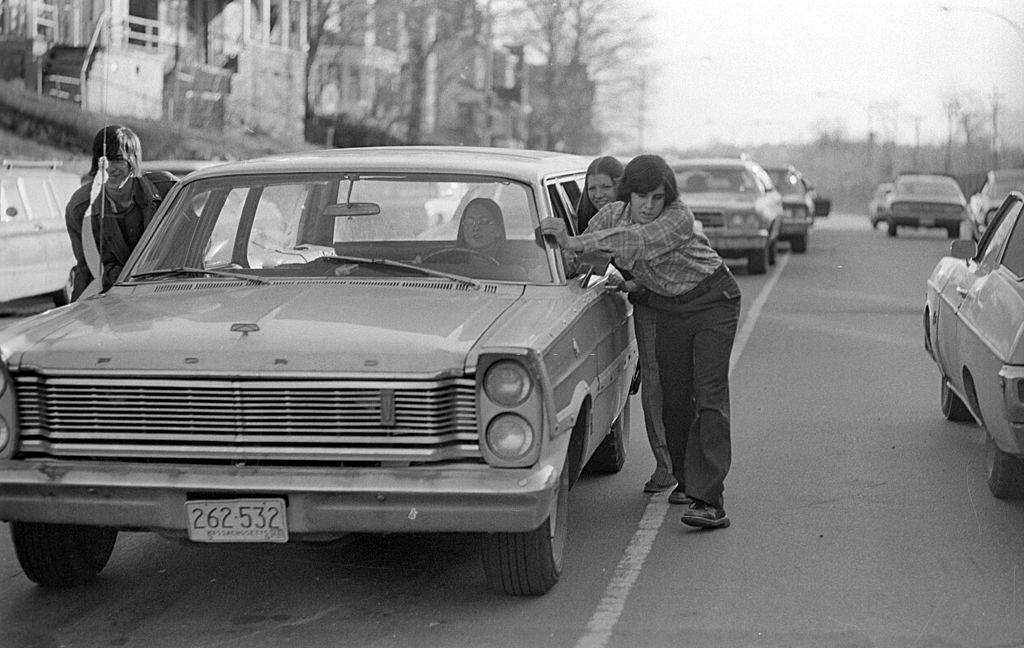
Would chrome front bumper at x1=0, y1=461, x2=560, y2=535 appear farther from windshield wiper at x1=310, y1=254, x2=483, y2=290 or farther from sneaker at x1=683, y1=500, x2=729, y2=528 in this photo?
sneaker at x1=683, y1=500, x2=729, y2=528

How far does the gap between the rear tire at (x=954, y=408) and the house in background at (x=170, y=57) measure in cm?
2760

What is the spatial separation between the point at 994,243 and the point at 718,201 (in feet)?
46.3

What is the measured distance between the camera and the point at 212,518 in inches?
206

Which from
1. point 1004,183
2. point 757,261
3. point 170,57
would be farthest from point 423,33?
point 757,261

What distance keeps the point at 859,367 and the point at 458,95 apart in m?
55.9

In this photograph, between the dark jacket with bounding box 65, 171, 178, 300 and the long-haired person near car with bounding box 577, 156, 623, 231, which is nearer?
the long-haired person near car with bounding box 577, 156, 623, 231

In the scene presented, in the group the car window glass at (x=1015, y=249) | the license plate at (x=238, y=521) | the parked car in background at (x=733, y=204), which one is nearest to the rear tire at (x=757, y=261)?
the parked car in background at (x=733, y=204)

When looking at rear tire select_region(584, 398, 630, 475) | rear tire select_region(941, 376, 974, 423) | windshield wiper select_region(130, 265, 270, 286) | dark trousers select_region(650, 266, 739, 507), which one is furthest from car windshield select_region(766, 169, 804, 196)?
windshield wiper select_region(130, 265, 270, 286)

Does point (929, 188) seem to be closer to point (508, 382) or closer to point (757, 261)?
point (757, 261)

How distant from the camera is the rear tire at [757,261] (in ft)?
75.0

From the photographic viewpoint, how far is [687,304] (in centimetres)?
683

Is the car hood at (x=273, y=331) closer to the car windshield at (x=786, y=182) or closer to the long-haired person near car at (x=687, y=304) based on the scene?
the long-haired person near car at (x=687, y=304)

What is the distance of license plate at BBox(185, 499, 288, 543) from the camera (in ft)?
17.1

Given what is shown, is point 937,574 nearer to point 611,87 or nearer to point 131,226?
point 131,226
